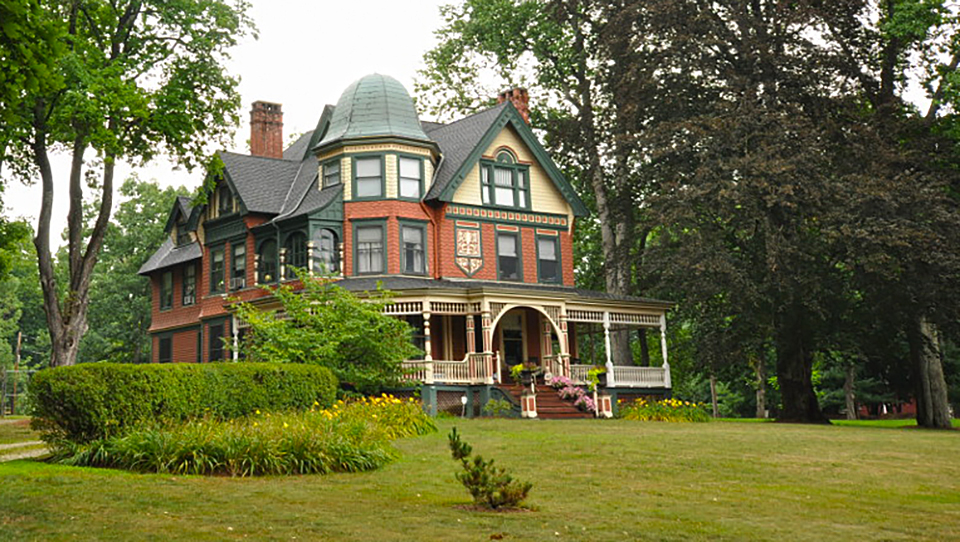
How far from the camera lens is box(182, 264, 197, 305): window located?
1540 inches

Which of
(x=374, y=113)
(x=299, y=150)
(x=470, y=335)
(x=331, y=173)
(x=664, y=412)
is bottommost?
(x=664, y=412)

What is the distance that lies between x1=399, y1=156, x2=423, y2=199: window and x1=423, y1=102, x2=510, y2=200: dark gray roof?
0.47 meters

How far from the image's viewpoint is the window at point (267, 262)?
33.7m

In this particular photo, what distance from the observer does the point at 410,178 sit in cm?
3300

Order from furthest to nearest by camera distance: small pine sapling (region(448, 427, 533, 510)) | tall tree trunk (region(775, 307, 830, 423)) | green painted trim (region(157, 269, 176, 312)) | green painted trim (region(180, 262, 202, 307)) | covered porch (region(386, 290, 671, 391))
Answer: green painted trim (region(157, 269, 176, 312)) < green painted trim (region(180, 262, 202, 307)) < tall tree trunk (region(775, 307, 830, 423)) < covered porch (region(386, 290, 671, 391)) < small pine sapling (region(448, 427, 533, 510))

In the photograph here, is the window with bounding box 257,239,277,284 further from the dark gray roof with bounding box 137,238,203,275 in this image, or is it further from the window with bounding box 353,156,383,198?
the dark gray roof with bounding box 137,238,203,275

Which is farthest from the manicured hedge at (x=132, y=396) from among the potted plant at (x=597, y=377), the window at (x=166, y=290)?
the window at (x=166, y=290)

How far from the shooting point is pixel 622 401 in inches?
1215

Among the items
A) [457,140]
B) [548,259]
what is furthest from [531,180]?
[457,140]

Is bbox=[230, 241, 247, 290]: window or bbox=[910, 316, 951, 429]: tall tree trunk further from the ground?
bbox=[230, 241, 247, 290]: window

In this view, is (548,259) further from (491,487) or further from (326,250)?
(491,487)

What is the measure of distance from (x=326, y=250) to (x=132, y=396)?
18474mm

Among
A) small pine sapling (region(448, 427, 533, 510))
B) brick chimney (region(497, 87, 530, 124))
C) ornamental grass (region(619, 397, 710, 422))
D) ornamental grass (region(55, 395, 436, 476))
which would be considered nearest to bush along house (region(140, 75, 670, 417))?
ornamental grass (region(619, 397, 710, 422))

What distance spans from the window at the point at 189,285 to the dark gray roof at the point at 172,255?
20.7 inches
